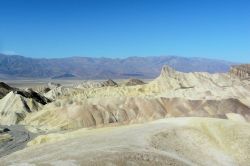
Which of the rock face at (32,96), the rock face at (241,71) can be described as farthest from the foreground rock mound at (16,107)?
the rock face at (241,71)

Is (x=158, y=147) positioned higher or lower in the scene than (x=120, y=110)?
higher

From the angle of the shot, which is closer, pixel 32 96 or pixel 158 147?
pixel 158 147

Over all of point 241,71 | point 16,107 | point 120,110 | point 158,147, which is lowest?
point 16,107

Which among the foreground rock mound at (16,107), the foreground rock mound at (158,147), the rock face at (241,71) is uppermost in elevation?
the rock face at (241,71)

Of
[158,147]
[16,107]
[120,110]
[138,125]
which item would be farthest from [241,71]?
[158,147]

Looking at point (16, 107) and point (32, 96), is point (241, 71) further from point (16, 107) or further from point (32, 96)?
point (16, 107)

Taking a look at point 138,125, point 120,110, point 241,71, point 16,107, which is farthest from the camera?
point 241,71

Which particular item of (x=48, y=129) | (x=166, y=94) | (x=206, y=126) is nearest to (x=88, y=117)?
(x=48, y=129)

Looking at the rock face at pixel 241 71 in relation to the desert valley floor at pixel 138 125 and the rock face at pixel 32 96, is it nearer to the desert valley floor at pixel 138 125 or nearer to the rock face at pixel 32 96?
the desert valley floor at pixel 138 125

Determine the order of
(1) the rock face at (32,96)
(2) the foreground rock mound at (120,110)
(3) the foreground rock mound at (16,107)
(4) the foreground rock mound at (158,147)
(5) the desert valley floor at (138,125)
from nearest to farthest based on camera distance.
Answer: (4) the foreground rock mound at (158,147) → (5) the desert valley floor at (138,125) → (2) the foreground rock mound at (120,110) → (3) the foreground rock mound at (16,107) → (1) the rock face at (32,96)
